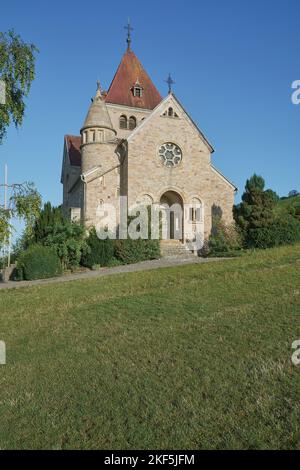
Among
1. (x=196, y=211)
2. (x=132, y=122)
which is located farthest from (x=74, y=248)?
(x=132, y=122)

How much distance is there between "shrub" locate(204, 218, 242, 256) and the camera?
85.8 ft

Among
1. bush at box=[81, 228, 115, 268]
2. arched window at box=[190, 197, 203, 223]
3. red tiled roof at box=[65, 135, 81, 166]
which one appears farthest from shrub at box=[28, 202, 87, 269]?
red tiled roof at box=[65, 135, 81, 166]

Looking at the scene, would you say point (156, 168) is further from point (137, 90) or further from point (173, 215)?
point (137, 90)

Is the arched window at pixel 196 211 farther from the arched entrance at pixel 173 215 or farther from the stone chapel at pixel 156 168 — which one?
the arched entrance at pixel 173 215

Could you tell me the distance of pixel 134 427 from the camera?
4.84 metres

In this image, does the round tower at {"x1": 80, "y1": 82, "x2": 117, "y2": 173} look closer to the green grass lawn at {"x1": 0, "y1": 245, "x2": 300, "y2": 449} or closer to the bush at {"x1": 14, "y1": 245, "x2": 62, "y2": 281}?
the bush at {"x1": 14, "y1": 245, "x2": 62, "y2": 281}

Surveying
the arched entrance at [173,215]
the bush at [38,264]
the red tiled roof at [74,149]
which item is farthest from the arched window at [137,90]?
the bush at [38,264]

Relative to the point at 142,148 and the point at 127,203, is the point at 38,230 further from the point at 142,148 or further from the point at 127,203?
the point at 142,148

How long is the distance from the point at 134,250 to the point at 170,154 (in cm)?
938

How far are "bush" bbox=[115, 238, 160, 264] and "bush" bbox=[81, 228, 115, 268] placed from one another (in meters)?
0.60

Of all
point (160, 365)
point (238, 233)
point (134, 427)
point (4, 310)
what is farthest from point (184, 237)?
point (134, 427)

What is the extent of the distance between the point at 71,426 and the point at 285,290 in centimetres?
733

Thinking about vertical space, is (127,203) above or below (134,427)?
above

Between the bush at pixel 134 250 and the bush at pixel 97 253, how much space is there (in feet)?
1.97
